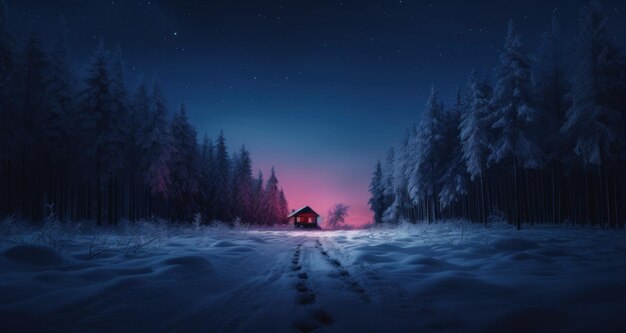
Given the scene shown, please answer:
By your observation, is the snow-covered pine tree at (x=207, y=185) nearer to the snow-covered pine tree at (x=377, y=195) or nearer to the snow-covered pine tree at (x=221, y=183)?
the snow-covered pine tree at (x=221, y=183)

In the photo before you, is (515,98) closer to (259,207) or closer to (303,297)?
(303,297)

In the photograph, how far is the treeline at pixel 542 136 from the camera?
20.0 metres

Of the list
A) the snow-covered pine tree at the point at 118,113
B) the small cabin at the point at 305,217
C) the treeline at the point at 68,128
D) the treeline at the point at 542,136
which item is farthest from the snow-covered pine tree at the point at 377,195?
the snow-covered pine tree at the point at 118,113

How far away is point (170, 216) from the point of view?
39.1 m

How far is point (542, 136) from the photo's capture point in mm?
25422

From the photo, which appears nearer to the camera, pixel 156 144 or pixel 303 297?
pixel 303 297

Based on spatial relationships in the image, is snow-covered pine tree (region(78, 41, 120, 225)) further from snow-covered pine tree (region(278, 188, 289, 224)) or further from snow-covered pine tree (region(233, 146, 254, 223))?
snow-covered pine tree (region(278, 188, 289, 224))

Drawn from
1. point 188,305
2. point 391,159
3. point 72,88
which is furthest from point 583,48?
point 72,88

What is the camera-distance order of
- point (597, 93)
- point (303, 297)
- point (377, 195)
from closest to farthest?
point (303, 297) → point (597, 93) → point (377, 195)

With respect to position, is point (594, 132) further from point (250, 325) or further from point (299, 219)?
point (299, 219)

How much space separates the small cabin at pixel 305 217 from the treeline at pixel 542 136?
24070 millimetres

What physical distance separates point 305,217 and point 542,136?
140 ft

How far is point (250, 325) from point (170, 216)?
40139mm

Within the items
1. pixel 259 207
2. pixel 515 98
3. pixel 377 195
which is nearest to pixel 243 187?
pixel 259 207
